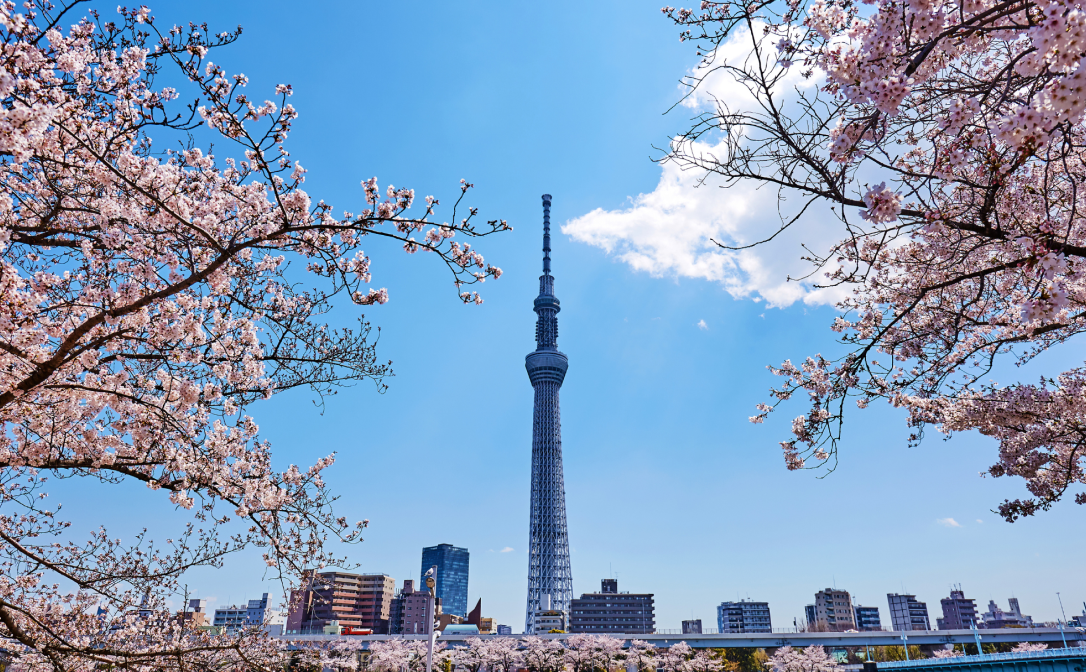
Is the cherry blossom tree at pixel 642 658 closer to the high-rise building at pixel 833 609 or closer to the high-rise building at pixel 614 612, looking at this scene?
the high-rise building at pixel 614 612

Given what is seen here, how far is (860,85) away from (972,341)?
5760 millimetres

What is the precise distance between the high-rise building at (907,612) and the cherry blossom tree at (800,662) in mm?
85244

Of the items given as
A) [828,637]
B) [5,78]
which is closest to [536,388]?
[828,637]

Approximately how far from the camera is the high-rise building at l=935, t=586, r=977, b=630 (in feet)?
366

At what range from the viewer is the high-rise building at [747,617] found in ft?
414

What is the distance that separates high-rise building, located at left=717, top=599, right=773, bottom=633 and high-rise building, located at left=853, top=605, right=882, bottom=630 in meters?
17.8

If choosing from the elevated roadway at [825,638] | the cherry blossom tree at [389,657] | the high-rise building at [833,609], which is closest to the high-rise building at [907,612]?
the high-rise building at [833,609]

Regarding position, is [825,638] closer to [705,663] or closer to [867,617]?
[705,663]

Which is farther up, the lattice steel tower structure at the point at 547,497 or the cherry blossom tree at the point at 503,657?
the lattice steel tower structure at the point at 547,497

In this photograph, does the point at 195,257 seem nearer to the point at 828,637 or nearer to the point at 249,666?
the point at 249,666

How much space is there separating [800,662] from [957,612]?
96561 millimetres

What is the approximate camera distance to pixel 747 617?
422 feet

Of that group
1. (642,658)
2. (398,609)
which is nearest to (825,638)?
(642,658)

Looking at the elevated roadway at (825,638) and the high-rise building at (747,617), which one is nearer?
the elevated roadway at (825,638)
